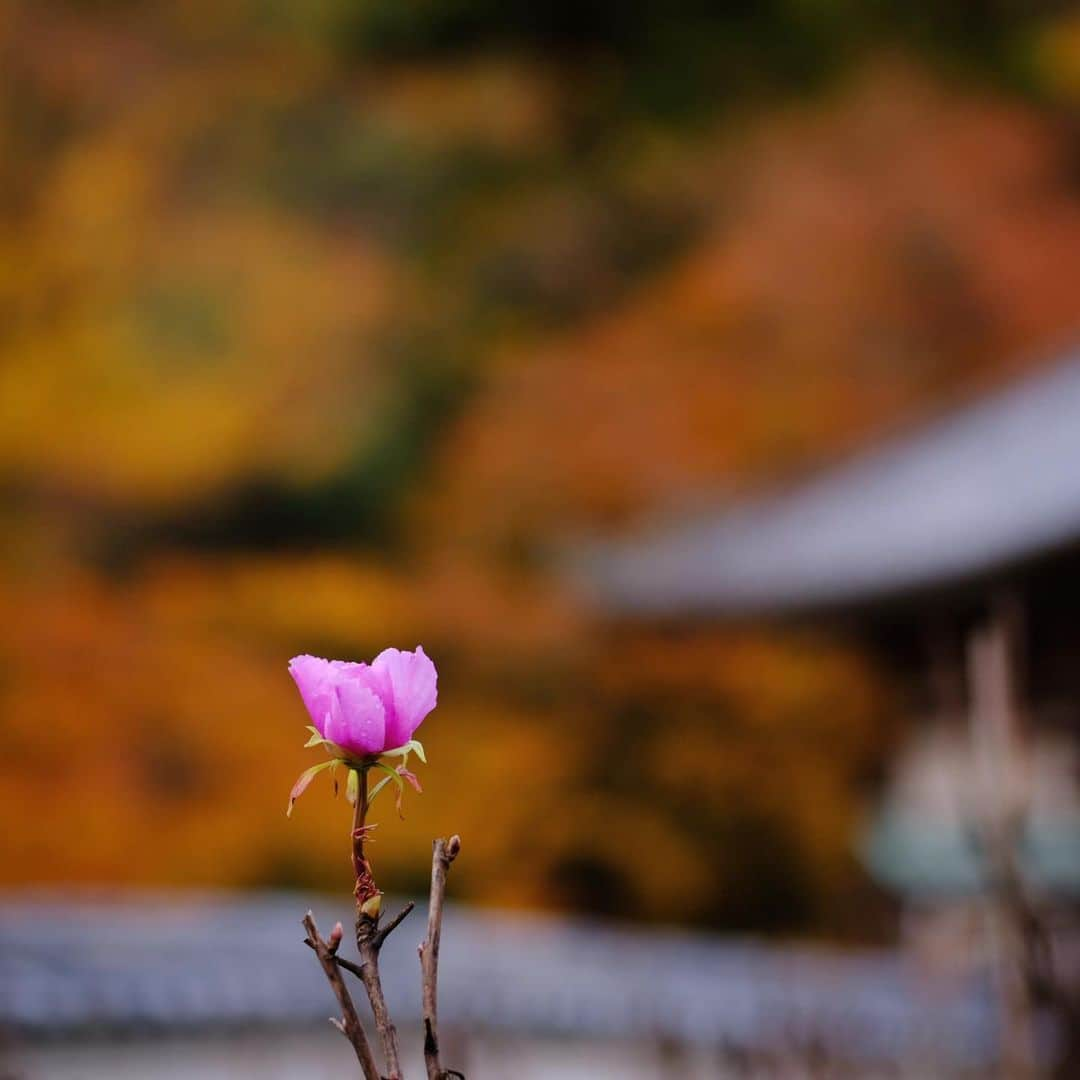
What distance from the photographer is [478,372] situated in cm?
424

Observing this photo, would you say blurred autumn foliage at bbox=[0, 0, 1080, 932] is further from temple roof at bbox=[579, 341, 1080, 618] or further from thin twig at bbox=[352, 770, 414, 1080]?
thin twig at bbox=[352, 770, 414, 1080]

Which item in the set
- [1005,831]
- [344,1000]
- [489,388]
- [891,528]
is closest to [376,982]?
[344,1000]

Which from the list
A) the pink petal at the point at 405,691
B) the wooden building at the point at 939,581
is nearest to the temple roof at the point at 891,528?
the wooden building at the point at 939,581

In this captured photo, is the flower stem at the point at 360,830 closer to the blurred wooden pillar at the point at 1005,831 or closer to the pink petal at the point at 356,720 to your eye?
the pink petal at the point at 356,720

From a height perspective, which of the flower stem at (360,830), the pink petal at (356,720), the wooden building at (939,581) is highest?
the wooden building at (939,581)

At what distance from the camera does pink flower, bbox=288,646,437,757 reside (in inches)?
11.7

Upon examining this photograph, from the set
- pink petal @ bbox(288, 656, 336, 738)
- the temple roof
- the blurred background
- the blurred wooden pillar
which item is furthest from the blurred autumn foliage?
pink petal @ bbox(288, 656, 336, 738)

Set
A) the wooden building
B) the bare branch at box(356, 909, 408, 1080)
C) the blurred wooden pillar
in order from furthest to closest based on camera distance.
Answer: the wooden building, the blurred wooden pillar, the bare branch at box(356, 909, 408, 1080)

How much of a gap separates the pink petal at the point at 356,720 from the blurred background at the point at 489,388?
3306 millimetres

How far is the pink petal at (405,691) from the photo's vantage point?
0.30m

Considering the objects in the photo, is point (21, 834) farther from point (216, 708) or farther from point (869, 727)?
point (869, 727)

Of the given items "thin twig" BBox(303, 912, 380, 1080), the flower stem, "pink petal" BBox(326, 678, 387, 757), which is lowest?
"thin twig" BBox(303, 912, 380, 1080)

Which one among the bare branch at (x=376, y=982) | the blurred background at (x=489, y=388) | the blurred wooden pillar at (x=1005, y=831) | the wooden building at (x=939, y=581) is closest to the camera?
the bare branch at (x=376, y=982)

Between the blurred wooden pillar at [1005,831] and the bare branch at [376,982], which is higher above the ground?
the blurred wooden pillar at [1005,831]
